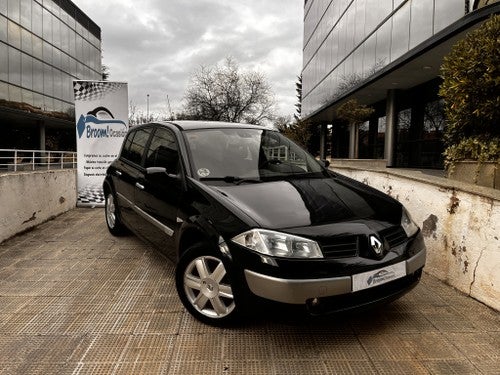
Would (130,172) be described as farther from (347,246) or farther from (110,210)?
(347,246)

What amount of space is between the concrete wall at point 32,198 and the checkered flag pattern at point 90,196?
0.78 ft

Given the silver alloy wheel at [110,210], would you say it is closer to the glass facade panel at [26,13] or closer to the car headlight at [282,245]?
the car headlight at [282,245]

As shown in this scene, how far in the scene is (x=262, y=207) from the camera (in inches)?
113

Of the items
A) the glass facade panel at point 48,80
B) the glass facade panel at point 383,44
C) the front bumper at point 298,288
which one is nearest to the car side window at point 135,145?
the front bumper at point 298,288

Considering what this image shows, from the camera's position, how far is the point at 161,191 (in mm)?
3797

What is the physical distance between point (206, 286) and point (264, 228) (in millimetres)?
735

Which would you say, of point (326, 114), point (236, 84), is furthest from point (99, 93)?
point (236, 84)

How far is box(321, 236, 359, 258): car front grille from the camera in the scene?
258 cm

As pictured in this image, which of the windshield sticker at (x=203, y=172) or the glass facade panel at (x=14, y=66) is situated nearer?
the windshield sticker at (x=203, y=172)

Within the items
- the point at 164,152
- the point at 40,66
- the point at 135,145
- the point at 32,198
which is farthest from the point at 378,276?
the point at 40,66

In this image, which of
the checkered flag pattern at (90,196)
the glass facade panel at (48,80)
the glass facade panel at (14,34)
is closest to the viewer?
the checkered flag pattern at (90,196)

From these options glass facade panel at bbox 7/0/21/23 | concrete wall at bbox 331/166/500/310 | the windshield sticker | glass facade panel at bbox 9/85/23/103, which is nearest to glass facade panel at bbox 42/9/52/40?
glass facade panel at bbox 7/0/21/23

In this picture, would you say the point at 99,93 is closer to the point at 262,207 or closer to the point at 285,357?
the point at 262,207

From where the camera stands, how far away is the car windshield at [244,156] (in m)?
3.55
